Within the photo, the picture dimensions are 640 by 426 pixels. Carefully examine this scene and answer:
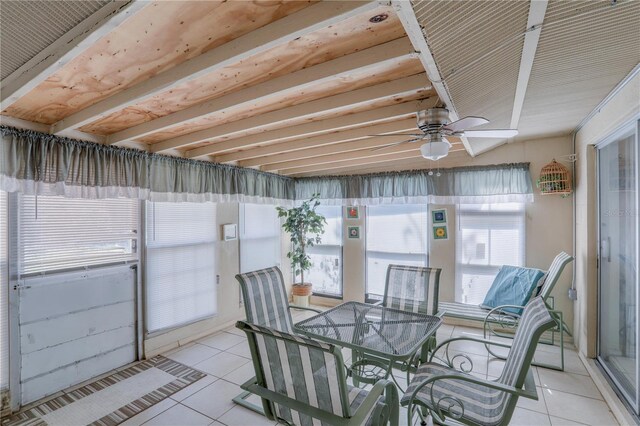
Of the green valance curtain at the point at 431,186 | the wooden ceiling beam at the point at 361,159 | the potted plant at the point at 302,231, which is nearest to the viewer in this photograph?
the wooden ceiling beam at the point at 361,159

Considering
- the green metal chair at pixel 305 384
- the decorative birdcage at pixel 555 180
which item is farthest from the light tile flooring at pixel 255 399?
the decorative birdcage at pixel 555 180

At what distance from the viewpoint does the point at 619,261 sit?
8.27 feet

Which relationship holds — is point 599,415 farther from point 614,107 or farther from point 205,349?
point 205,349

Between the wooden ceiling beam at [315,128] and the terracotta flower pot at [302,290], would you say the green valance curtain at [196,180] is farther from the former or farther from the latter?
the terracotta flower pot at [302,290]

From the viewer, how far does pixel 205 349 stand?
12.0 ft

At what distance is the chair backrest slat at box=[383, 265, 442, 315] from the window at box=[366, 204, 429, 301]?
153 cm

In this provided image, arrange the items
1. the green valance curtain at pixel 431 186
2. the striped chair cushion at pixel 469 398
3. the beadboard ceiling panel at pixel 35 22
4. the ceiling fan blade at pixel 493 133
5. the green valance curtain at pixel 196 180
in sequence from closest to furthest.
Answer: the beadboard ceiling panel at pixel 35 22
the striped chair cushion at pixel 469 398
the ceiling fan blade at pixel 493 133
the green valance curtain at pixel 196 180
the green valance curtain at pixel 431 186

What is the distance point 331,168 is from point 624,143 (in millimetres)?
3343

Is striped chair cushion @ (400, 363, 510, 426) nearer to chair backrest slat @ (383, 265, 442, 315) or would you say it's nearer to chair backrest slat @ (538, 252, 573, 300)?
chair backrest slat @ (383, 265, 442, 315)

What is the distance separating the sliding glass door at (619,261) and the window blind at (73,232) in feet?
14.7

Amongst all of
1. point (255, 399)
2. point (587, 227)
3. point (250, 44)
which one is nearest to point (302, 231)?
point (255, 399)

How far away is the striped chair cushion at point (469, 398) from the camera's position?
1.70 metres

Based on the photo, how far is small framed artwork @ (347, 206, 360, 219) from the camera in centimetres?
516

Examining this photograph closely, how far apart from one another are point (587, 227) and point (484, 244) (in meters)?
1.24
